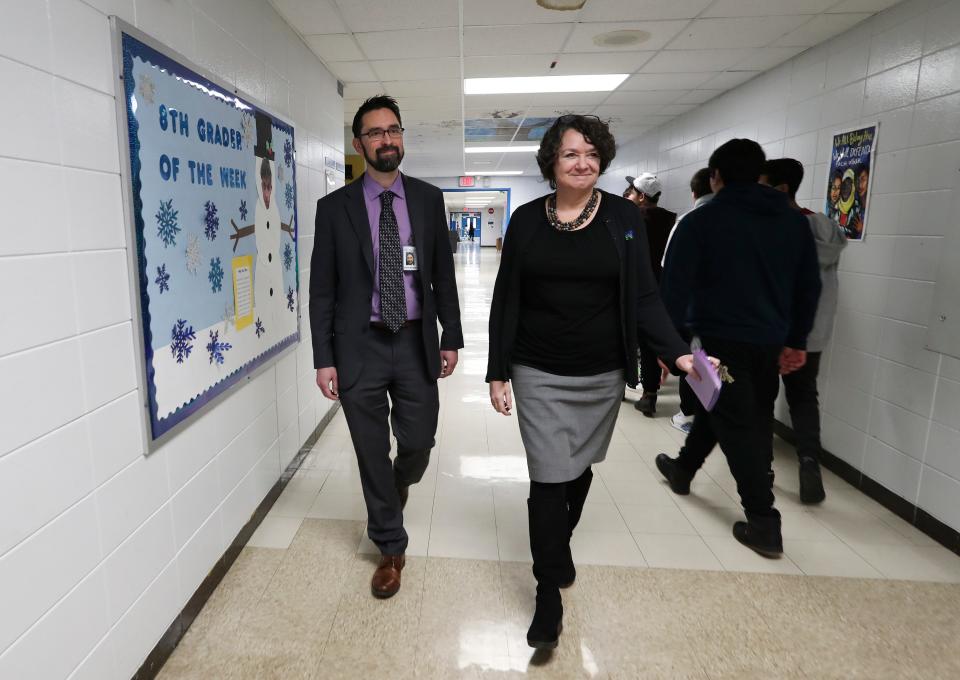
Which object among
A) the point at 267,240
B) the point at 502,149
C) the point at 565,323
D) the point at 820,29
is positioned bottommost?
the point at 565,323

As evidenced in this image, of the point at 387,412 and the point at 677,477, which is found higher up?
the point at 387,412

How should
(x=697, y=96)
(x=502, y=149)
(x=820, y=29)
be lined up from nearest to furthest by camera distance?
(x=820, y=29) < (x=697, y=96) < (x=502, y=149)

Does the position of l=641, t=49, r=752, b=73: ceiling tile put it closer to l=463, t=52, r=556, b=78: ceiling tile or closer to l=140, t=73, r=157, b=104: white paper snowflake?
l=463, t=52, r=556, b=78: ceiling tile

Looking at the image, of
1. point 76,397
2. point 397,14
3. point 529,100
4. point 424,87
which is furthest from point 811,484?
point 529,100

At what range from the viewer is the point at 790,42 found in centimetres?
362

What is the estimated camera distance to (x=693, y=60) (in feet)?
13.5

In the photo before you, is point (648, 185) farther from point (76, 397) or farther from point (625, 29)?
point (76, 397)

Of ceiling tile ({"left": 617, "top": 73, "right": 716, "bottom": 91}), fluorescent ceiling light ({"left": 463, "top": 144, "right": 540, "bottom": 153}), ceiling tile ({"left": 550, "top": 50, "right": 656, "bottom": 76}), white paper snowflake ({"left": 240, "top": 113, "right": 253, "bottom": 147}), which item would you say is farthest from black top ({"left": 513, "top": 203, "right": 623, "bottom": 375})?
fluorescent ceiling light ({"left": 463, "top": 144, "right": 540, "bottom": 153})

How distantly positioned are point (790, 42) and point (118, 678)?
4.58 metres

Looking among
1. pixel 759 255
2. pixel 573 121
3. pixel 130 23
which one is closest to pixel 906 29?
pixel 759 255

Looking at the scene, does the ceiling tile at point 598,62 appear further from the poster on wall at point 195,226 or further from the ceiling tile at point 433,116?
the poster on wall at point 195,226

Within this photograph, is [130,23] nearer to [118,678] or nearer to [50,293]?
[50,293]

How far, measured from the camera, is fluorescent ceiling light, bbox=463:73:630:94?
4732 mm

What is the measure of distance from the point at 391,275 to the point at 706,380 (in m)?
1.10
